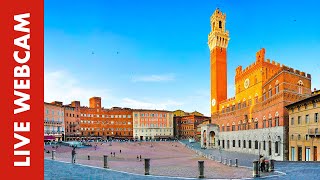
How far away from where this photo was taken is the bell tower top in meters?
72.7

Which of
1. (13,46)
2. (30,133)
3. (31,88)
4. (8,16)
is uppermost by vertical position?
(8,16)

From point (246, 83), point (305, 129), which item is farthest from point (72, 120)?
point (305, 129)

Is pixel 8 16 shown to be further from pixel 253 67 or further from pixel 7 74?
pixel 253 67

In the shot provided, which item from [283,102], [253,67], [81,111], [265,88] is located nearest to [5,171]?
[283,102]

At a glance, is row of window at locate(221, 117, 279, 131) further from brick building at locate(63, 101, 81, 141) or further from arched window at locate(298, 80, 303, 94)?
brick building at locate(63, 101, 81, 141)

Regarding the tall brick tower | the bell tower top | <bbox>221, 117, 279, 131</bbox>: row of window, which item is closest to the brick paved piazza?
<bbox>221, 117, 279, 131</bbox>: row of window

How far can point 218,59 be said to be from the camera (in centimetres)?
7169

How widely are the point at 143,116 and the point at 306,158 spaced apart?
94.2m

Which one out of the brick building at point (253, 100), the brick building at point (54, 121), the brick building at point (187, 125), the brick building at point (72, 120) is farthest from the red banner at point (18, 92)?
the brick building at point (187, 125)

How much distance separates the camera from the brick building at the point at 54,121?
9425 centimetres

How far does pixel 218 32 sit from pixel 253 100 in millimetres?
25041

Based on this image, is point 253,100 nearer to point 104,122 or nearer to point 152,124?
point 152,124

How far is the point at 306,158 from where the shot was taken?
34.8m

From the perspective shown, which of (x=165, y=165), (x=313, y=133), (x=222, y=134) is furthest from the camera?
(x=222, y=134)
